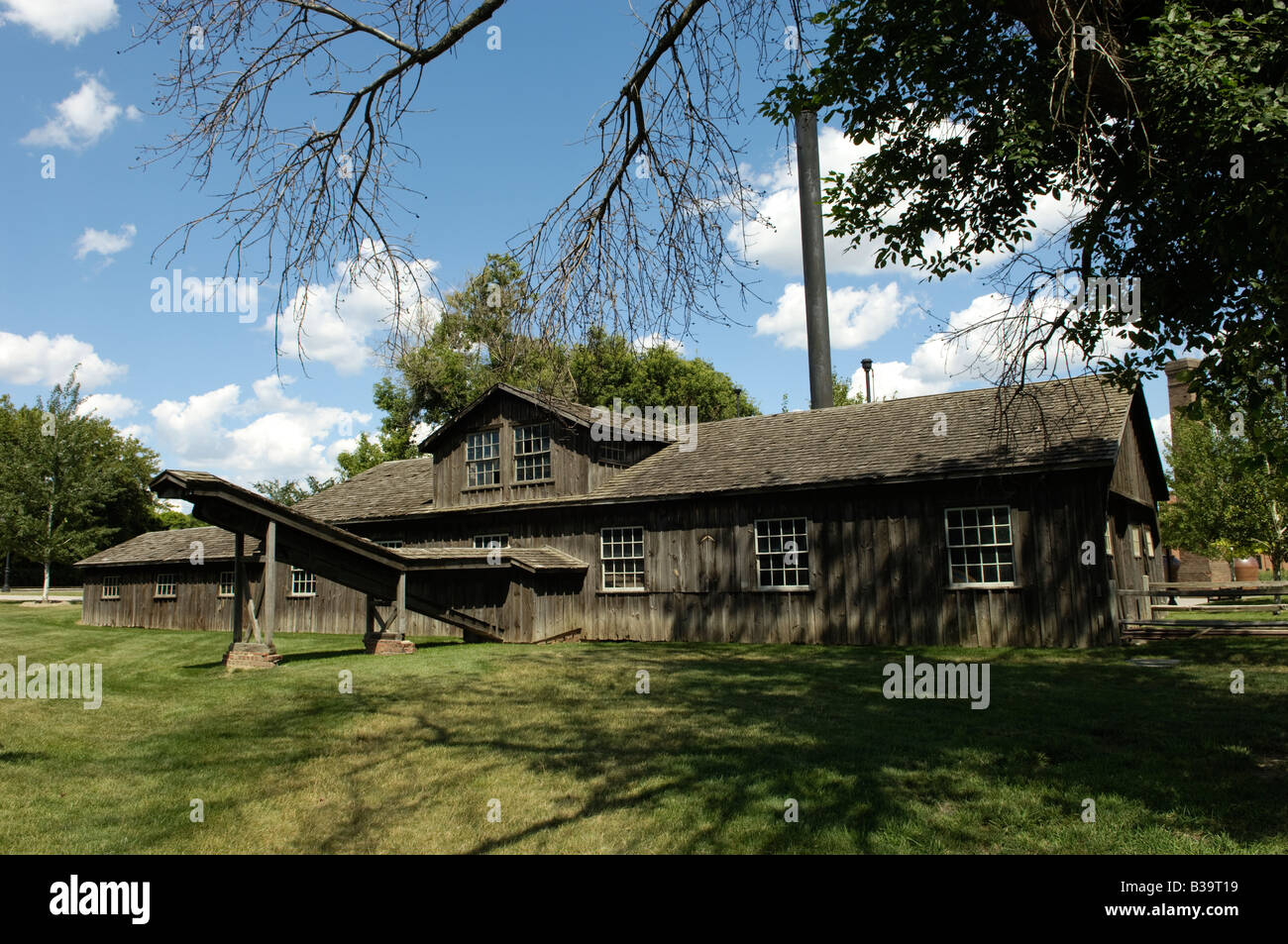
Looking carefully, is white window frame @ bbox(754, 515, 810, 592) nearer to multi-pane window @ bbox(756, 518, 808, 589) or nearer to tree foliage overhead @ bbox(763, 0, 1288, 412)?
multi-pane window @ bbox(756, 518, 808, 589)

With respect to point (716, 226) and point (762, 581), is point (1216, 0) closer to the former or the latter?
point (716, 226)

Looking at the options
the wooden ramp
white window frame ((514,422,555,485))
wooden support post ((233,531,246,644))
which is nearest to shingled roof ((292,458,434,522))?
white window frame ((514,422,555,485))

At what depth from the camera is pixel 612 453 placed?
76.5ft

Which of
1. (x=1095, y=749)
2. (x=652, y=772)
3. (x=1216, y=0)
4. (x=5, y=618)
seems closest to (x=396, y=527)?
(x=5, y=618)

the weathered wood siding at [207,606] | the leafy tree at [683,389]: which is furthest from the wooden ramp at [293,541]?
the leafy tree at [683,389]

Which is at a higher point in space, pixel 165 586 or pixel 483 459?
pixel 483 459

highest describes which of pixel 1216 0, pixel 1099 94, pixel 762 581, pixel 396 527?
pixel 1216 0

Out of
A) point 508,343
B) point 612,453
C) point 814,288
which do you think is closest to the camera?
point 508,343

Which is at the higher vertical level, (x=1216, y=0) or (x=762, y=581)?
(x=1216, y=0)

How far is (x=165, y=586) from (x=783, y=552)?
23.3m

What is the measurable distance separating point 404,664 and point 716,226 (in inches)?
475

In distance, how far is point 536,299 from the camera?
6.25 metres

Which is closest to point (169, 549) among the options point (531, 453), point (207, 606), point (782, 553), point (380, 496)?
point (207, 606)

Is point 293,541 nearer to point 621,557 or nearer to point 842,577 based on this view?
point 621,557
